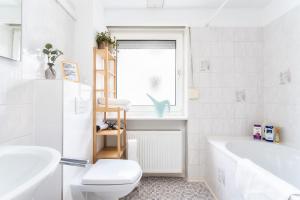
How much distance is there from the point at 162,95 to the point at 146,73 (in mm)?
356

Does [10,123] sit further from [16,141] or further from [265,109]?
[265,109]

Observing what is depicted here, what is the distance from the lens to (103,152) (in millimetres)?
2217

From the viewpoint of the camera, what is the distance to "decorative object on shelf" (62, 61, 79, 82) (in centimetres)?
162

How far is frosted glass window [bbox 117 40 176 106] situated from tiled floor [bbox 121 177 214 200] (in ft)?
3.10

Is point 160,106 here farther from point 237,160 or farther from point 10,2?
point 10,2

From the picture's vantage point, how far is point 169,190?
2209 mm

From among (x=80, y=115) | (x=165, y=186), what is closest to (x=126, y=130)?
(x=165, y=186)

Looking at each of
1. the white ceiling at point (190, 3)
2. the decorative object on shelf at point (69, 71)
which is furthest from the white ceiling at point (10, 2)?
the white ceiling at point (190, 3)

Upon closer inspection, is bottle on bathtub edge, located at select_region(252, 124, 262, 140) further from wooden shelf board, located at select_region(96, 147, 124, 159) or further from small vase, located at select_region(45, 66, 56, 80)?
small vase, located at select_region(45, 66, 56, 80)

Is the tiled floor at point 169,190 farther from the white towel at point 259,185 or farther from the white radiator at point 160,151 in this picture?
the white towel at point 259,185

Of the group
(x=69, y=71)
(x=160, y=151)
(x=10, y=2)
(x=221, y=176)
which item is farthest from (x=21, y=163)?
(x=160, y=151)

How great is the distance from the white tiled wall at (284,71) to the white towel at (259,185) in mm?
893

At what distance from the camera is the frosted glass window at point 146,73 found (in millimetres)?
2697

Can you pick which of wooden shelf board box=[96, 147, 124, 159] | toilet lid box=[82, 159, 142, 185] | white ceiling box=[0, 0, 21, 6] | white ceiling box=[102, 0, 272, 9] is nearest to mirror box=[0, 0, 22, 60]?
white ceiling box=[0, 0, 21, 6]
